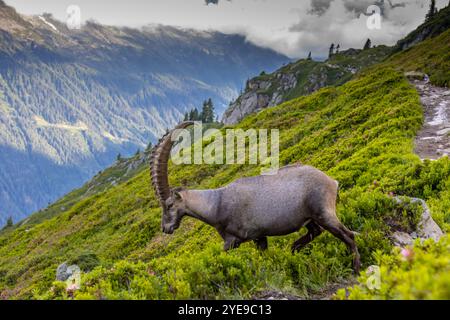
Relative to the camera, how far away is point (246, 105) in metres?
174

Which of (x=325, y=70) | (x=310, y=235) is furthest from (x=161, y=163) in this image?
(x=325, y=70)

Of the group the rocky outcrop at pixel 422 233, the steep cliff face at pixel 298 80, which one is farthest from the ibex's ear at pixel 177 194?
the steep cliff face at pixel 298 80

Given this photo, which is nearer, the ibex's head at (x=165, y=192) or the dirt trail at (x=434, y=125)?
the ibex's head at (x=165, y=192)

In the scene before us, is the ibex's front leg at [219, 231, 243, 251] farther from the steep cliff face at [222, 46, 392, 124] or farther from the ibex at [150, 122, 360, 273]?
the steep cliff face at [222, 46, 392, 124]

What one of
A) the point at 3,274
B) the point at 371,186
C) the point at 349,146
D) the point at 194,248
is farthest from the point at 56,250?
the point at 371,186

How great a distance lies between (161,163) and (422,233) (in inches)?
229

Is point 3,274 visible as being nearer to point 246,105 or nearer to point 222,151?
point 222,151

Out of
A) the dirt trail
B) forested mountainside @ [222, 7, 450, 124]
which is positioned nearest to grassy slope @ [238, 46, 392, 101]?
forested mountainside @ [222, 7, 450, 124]

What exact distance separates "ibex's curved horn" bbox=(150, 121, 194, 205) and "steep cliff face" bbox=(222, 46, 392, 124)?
151 meters

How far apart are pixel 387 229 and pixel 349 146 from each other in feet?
39.8

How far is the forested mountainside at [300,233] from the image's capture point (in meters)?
6.21

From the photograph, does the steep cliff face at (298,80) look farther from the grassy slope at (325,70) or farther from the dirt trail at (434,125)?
the dirt trail at (434,125)

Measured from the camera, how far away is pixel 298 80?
6973 inches

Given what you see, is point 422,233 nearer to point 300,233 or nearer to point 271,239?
point 300,233
